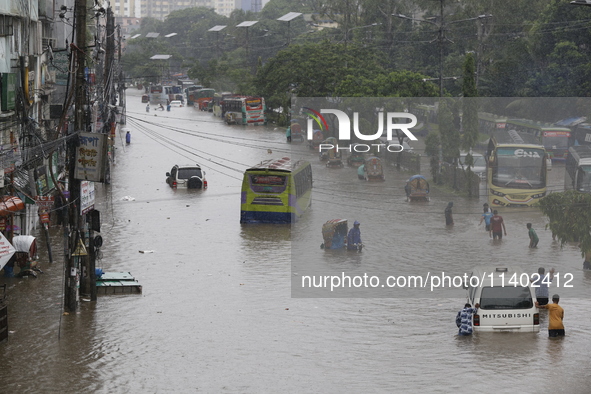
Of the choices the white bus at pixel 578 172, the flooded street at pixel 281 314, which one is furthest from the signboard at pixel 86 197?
the white bus at pixel 578 172

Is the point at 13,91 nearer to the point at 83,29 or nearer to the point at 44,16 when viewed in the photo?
the point at 83,29

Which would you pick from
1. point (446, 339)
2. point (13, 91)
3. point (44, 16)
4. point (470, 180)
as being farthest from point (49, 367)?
point (470, 180)

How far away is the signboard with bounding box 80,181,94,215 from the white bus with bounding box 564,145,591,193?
23171mm

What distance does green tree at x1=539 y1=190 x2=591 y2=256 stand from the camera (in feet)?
83.3

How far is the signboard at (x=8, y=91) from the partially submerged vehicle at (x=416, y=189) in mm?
17846

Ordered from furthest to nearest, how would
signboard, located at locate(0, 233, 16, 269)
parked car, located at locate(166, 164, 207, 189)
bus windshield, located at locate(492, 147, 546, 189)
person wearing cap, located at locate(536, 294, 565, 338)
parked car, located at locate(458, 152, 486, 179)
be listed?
parked car, located at locate(458, 152, 486, 179) < parked car, located at locate(166, 164, 207, 189) < bus windshield, located at locate(492, 147, 546, 189) < signboard, located at locate(0, 233, 16, 269) < person wearing cap, located at locate(536, 294, 565, 338)

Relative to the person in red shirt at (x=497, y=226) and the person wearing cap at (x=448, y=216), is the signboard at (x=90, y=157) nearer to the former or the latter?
the person in red shirt at (x=497, y=226)

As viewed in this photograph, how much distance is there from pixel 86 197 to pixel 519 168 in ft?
75.0

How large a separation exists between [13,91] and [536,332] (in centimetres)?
1624

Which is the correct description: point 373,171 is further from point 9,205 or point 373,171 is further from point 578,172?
point 9,205

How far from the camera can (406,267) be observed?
2761 cm

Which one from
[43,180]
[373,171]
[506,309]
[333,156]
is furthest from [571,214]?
[333,156]

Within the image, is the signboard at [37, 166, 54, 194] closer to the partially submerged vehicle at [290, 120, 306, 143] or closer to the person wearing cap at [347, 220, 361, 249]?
the person wearing cap at [347, 220, 361, 249]

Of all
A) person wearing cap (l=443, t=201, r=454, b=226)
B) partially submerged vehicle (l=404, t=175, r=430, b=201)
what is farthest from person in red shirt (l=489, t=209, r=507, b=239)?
partially submerged vehicle (l=404, t=175, r=430, b=201)
